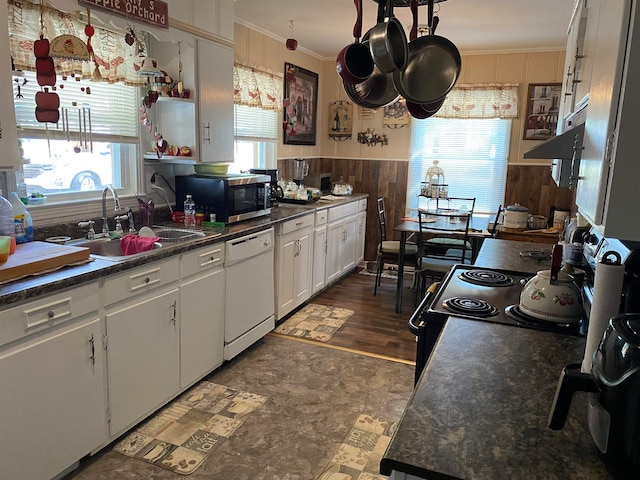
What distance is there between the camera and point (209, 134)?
3.19m

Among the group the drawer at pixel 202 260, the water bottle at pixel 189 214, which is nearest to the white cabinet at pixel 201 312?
the drawer at pixel 202 260

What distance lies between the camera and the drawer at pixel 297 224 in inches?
147

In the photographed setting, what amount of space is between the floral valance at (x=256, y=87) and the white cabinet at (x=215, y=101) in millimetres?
588

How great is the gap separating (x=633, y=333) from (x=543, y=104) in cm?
467

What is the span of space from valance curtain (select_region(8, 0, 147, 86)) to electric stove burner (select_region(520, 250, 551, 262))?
2507mm

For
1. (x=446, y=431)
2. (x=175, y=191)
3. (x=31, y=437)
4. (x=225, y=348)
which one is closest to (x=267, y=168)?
(x=175, y=191)

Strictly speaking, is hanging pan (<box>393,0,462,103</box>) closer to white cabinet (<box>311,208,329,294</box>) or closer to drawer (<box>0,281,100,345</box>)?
drawer (<box>0,281,100,345</box>)

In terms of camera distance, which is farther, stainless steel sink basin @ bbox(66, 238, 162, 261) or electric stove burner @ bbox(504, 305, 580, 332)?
stainless steel sink basin @ bbox(66, 238, 162, 261)

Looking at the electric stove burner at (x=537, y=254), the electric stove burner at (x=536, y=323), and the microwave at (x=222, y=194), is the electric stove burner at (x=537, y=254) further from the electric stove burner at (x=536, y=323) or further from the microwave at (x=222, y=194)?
the microwave at (x=222, y=194)

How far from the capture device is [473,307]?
1.88 meters

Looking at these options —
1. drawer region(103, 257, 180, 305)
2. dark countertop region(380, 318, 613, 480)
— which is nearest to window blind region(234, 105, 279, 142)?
drawer region(103, 257, 180, 305)

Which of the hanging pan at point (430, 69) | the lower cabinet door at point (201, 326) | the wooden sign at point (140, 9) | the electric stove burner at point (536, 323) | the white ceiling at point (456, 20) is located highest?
the white ceiling at point (456, 20)

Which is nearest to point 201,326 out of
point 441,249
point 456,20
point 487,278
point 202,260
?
point 202,260

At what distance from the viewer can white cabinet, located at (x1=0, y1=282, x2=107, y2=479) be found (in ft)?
5.74
